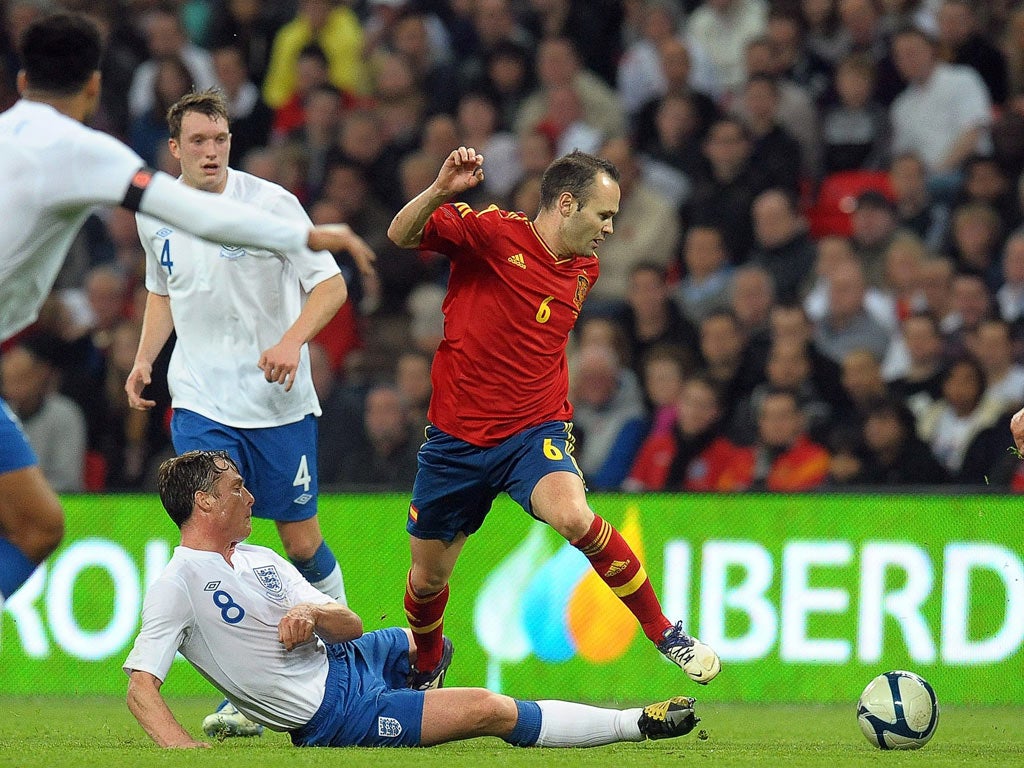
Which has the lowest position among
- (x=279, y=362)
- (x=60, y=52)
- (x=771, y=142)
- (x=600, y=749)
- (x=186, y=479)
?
(x=600, y=749)

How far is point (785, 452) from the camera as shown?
1000cm

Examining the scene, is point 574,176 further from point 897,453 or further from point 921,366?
point 921,366

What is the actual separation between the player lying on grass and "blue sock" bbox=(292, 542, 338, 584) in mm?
1101

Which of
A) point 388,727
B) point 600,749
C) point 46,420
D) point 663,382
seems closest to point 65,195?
point 388,727

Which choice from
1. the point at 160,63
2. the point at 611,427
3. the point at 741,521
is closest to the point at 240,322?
the point at 741,521

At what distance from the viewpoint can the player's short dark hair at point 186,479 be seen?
596 centimetres

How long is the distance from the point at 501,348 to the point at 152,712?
202cm

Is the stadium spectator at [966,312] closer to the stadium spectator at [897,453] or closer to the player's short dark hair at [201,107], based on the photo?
the stadium spectator at [897,453]

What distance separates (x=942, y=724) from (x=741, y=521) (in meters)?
1.73

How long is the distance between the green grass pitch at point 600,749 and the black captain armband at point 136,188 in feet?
5.85

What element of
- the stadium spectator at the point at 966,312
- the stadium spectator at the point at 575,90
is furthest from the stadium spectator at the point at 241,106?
the stadium spectator at the point at 966,312

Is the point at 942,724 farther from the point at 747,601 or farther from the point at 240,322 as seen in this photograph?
the point at 240,322

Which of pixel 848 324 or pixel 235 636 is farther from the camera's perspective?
pixel 848 324

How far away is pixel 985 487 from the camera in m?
9.02
